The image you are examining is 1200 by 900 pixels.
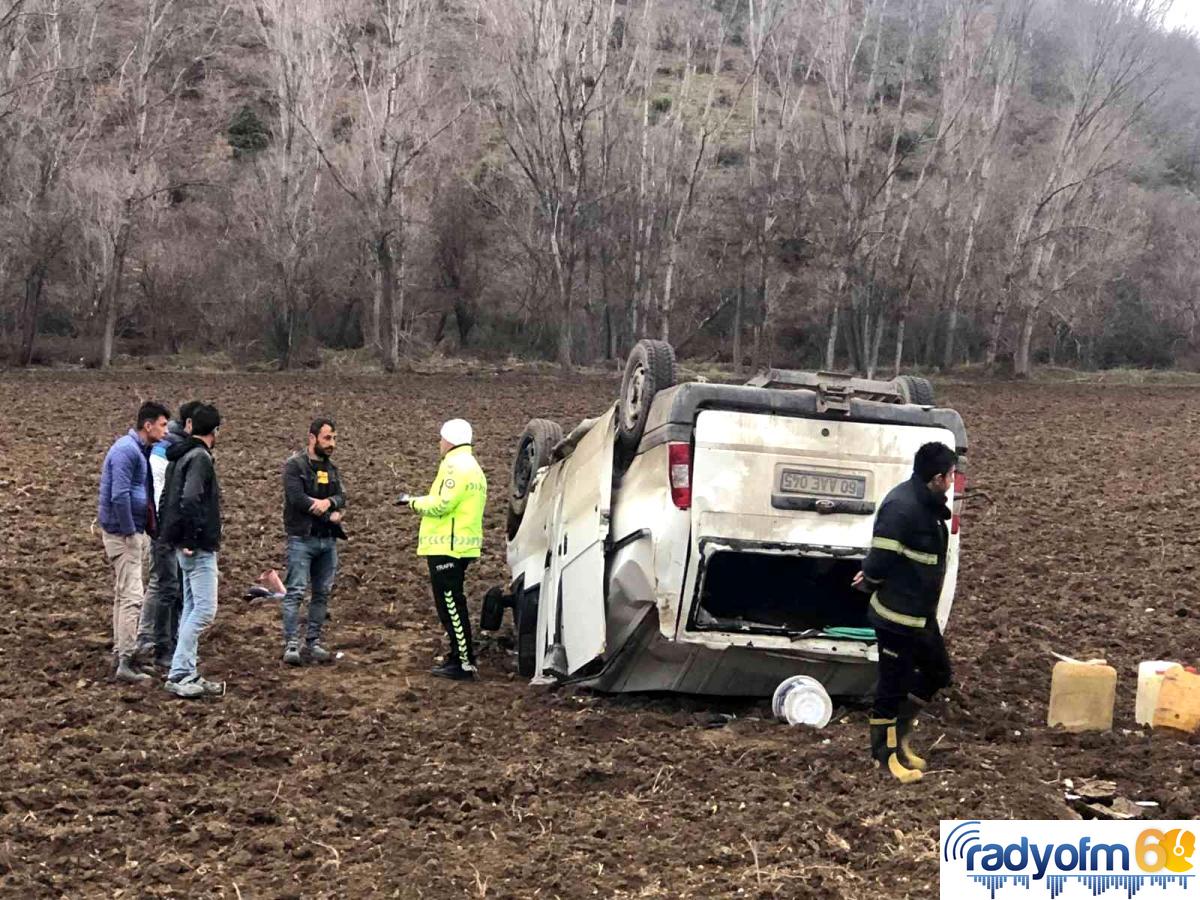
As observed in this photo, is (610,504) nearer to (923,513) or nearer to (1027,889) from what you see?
(923,513)

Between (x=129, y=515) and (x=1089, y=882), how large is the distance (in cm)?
585

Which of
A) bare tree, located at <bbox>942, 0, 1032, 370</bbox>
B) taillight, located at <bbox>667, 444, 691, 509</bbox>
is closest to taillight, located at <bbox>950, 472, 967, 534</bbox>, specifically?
taillight, located at <bbox>667, 444, 691, 509</bbox>

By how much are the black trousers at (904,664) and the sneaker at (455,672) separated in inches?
119

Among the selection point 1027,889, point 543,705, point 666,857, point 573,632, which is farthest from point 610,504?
point 1027,889

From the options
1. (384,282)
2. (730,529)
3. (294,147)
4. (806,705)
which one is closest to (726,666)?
(806,705)

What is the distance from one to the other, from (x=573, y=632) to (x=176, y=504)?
2.43 meters

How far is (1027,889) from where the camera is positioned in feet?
12.4

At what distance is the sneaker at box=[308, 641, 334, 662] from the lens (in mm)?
8164

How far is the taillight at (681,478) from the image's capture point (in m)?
6.21

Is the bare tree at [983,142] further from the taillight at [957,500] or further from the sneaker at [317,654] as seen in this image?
the taillight at [957,500]

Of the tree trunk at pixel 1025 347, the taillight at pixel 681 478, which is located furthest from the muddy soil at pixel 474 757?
the tree trunk at pixel 1025 347

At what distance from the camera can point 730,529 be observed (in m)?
6.25

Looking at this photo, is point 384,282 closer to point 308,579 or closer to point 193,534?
point 308,579

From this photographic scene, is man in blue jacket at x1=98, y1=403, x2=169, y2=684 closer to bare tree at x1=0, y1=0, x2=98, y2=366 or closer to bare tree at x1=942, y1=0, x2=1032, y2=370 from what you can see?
bare tree at x1=0, y1=0, x2=98, y2=366
